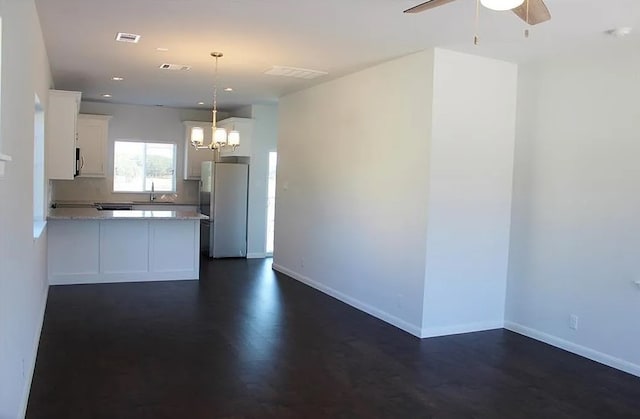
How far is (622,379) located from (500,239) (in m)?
1.69

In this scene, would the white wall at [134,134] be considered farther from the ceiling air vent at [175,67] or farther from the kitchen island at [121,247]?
Result: the ceiling air vent at [175,67]

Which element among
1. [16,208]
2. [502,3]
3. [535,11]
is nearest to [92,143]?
[16,208]

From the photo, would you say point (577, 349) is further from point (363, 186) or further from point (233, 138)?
point (233, 138)

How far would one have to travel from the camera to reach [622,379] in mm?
4141

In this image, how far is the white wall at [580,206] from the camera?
4344 millimetres

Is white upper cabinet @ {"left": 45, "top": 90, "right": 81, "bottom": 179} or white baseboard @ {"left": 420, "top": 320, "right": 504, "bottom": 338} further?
white upper cabinet @ {"left": 45, "top": 90, "right": 81, "bottom": 179}

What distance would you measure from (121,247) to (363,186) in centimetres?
337

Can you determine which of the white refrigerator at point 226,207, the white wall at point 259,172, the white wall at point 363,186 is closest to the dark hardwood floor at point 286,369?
the white wall at point 363,186

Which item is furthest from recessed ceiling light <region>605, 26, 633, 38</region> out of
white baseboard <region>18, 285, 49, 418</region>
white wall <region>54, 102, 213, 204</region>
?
white wall <region>54, 102, 213, 204</region>

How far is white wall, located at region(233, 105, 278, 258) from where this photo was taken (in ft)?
30.6

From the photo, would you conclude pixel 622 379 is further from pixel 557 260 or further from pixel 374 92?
pixel 374 92

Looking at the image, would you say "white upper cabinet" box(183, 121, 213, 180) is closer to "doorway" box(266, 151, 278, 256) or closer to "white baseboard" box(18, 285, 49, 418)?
"doorway" box(266, 151, 278, 256)

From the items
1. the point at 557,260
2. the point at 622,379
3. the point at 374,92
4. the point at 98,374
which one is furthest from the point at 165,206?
the point at 622,379

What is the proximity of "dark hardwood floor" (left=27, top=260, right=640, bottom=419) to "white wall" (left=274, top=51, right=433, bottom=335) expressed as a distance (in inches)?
20.3
